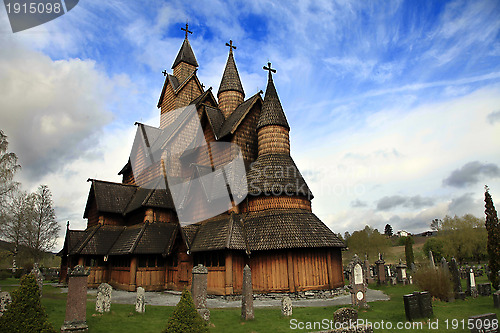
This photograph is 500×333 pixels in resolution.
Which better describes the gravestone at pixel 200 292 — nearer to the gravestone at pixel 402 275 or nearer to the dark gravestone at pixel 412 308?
the dark gravestone at pixel 412 308

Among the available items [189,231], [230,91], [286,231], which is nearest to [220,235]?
[189,231]

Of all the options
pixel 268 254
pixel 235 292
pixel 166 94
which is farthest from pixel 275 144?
pixel 166 94

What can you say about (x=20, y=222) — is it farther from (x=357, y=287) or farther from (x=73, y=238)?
(x=357, y=287)

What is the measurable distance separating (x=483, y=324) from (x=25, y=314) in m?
10.8

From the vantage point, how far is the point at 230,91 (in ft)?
88.1

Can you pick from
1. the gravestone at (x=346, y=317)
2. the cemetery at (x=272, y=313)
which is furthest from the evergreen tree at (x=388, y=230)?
the gravestone at (x=346, y=317)

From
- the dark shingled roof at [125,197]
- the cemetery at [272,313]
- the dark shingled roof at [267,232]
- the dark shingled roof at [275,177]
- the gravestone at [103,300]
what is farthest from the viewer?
the dark shingled roof at [125,197]

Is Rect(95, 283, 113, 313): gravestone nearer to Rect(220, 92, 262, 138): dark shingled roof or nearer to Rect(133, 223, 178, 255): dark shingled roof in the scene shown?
Rect(133, 223, 178, 255): dark shingled roof

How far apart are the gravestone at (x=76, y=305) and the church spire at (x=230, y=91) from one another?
18477mm

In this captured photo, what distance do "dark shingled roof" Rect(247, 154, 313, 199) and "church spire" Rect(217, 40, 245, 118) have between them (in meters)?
7.53

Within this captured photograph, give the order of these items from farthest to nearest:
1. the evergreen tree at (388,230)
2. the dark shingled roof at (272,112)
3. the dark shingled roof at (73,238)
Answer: the evergreen tree at (388,230) < the dark shingled roof at (73,238) < the dark shingled roof at (272,112)

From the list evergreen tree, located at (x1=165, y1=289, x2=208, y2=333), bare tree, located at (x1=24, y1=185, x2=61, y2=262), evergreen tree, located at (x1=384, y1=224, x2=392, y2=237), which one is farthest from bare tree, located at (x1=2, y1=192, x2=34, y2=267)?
evergreen tree, located at (x1=384, y1=224, x2=392, y2=237)

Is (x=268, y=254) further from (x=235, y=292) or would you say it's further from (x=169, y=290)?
(x=169, y=290)

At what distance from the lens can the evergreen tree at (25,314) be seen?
6930 millimetres
